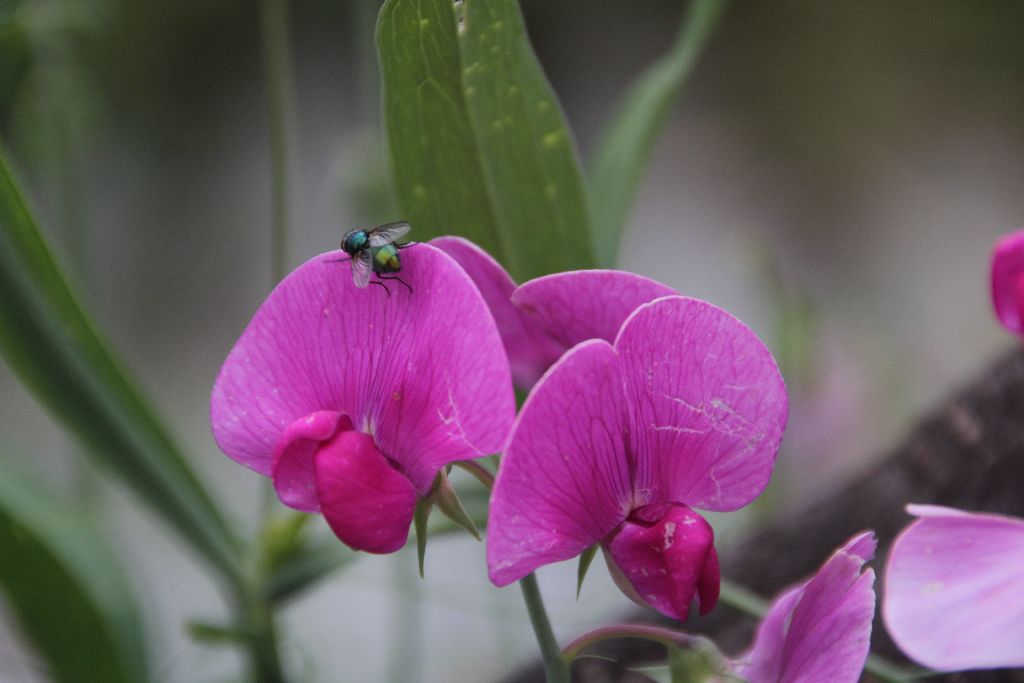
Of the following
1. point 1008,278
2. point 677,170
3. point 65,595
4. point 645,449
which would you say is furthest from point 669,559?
point 677,170

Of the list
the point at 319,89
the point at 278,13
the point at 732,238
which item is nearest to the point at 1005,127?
the point at 732,238

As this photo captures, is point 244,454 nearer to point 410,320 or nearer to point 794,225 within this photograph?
point 410,320

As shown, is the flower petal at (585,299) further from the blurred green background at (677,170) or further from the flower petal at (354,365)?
the blurred green background at (677,170)

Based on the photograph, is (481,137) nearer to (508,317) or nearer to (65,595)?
(508,317)

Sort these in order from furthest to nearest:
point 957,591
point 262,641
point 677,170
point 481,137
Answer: point 677,170 < point 262,641 < point 481,137 < point 957,591

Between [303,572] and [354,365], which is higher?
[354,365]

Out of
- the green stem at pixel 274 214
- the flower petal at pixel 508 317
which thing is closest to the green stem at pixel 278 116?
the green stem at pixel 274 214
